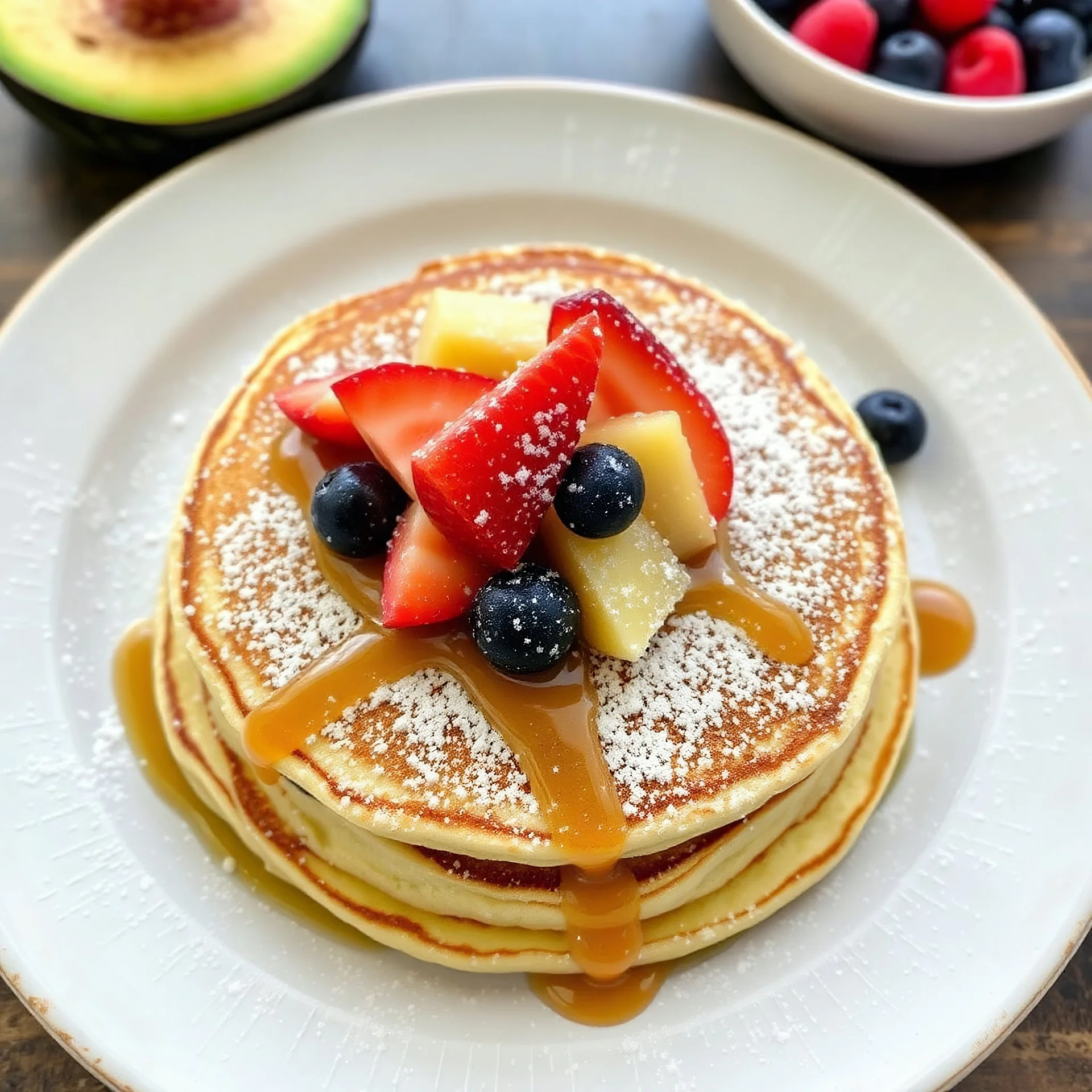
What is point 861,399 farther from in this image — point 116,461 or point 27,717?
point 27,717

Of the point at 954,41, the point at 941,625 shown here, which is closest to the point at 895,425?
the point at 941,625

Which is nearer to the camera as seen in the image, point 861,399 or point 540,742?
point 540,742

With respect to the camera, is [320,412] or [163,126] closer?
[320,412]

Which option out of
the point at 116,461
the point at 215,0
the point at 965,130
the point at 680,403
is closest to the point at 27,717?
the point at 116,461

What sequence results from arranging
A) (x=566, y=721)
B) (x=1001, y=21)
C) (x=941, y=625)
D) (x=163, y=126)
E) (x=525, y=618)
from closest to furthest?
(x=525, y=618), (x=566, y=721), (x=941, y=625), (x=163, y=126), (x=1001, y=21)

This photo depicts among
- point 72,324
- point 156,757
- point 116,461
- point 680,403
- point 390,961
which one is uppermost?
point 680,403

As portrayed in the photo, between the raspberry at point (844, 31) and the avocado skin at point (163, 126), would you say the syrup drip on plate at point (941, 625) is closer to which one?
the raspberry at point (844, 31)

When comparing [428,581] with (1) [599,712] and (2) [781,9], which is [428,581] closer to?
(1) [599,712]
